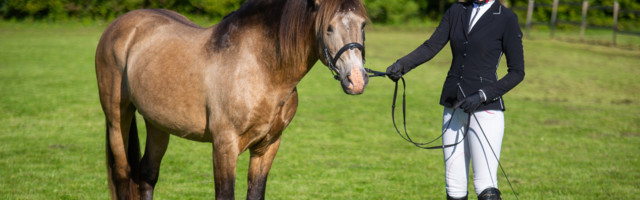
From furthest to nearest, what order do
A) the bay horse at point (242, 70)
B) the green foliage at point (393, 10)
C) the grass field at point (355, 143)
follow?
the green foliage at point (393, 10)
the grass field at point (355, 143)
the bay horse at point (242, 70)

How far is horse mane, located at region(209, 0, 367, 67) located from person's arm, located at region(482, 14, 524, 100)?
35.0 inches

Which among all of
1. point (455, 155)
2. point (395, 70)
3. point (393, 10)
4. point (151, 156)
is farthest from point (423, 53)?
point (393, 10)

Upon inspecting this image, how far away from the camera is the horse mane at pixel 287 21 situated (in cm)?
304

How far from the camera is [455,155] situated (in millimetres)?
3643

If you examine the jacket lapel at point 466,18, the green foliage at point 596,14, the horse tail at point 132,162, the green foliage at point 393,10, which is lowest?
the green foliage at point 393,10

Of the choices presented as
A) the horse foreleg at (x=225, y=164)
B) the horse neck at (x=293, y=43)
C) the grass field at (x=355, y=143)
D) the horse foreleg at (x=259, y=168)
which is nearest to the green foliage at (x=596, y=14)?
the grass field at (x=355, y=143)

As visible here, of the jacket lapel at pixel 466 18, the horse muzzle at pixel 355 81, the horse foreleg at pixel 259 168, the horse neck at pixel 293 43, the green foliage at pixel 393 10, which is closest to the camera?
the horse muzzle at pixel 355 81

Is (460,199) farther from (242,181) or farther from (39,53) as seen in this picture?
(39,53)

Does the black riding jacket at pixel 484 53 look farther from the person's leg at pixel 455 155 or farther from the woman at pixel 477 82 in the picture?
the person's leg at pixel 455 155

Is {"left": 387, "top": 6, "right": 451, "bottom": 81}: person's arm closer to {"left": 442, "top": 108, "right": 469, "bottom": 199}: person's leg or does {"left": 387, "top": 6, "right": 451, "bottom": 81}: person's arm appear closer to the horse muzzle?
{"left": 442, "top": 108, "right": 469, "bottom": 199}: person's leg

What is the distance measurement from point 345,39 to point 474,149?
1169 mm

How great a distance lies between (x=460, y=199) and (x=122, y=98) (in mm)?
2452

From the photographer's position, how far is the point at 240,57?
3.40 m

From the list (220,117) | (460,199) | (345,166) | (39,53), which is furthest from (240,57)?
(39,53)
